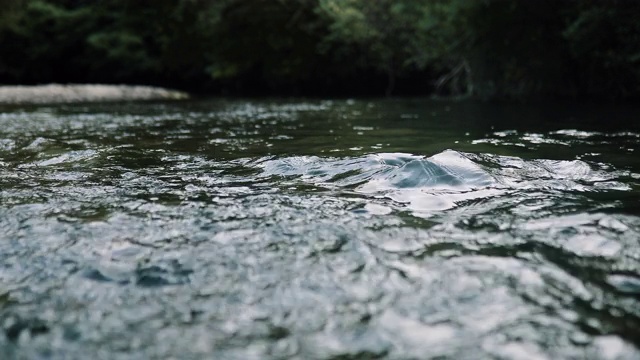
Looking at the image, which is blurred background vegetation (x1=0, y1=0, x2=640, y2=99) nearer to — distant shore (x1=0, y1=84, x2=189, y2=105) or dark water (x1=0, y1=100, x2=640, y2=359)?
distant shore (x1=0, y1=84, x2=189, y2=105)

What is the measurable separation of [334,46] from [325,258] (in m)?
24.3

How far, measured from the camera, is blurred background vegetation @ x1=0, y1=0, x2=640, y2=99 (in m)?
12.6

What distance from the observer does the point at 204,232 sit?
2.87 meters

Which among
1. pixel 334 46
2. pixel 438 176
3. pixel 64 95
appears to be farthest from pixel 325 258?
pixel 334 46

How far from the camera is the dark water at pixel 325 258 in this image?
1823 mm

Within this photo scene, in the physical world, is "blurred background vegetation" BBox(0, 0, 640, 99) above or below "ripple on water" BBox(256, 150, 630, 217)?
above

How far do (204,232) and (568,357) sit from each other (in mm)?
1772

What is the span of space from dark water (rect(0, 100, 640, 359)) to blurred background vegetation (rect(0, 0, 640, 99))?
8409 millimetres

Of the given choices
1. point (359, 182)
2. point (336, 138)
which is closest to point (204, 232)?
point (359, 182)

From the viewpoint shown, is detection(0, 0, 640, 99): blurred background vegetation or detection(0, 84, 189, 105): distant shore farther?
detection(0, 84, 189, 105): distant shore

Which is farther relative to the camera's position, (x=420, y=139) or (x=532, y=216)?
(x=420, y=139)

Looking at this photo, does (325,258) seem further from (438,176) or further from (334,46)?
(334,46)

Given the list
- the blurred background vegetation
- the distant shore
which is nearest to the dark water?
the blurred background vegetation

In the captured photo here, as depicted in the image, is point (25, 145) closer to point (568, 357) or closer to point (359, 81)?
point (568, 357)
